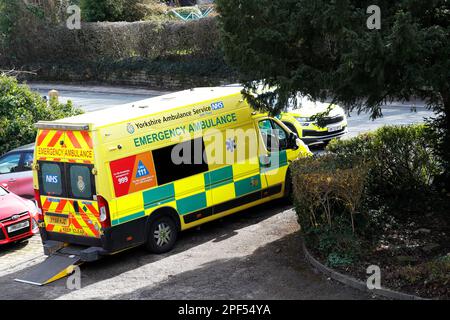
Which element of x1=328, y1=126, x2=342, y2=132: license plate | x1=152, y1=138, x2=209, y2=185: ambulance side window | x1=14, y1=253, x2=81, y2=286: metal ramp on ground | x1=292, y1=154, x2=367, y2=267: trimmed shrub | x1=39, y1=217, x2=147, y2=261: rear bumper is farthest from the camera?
x1=328, y1=126, x2=342, y2=132: license plate

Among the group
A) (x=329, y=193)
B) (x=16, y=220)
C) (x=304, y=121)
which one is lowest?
(x=16, y=220)

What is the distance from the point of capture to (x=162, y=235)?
11.8 meters

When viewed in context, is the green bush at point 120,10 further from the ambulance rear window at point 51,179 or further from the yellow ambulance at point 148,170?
the ambulance rear window at point 51,179

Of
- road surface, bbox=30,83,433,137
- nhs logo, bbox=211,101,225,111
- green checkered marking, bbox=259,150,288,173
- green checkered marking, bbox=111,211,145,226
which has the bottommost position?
road surface, bbox=30,83,433,137

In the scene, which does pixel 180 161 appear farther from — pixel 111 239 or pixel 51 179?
pixel 51 179

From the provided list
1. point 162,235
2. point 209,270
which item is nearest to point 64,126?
point 162,235

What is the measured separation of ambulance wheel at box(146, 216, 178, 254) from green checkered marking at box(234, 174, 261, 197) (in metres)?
1.50

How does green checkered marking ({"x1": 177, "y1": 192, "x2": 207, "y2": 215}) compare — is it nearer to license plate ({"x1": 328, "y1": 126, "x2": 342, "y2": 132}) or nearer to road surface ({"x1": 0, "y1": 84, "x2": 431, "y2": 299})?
road surface ({"x1": 0, "y1": 84, "x2": 431, "y2": 299})

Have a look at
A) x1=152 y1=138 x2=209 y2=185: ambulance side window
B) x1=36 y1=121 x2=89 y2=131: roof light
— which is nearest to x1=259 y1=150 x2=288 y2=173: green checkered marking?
x1=152 y1=138 x2=209 y2=185: ambulance side window

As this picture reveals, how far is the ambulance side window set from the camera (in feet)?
38.6

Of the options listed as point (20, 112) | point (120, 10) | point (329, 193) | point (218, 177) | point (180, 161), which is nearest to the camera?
point (329, 193)

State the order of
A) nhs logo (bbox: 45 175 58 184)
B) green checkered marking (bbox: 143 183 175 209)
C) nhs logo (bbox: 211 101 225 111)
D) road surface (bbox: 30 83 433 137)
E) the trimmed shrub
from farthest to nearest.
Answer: road surface (bbox: 30 83 433 137)
nhs logo (bbox: 211 101 225 111)
nhs logo (bbox: 45 175 58 184)
green checkered marking (bbox: 143 183 175 209)
the trimmed shrub

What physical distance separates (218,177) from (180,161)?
0.87 metres

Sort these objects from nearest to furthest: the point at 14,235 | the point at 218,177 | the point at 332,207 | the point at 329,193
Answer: the point at 329,193, the point at 332,207, the point at 218,177, the point at 14,235
